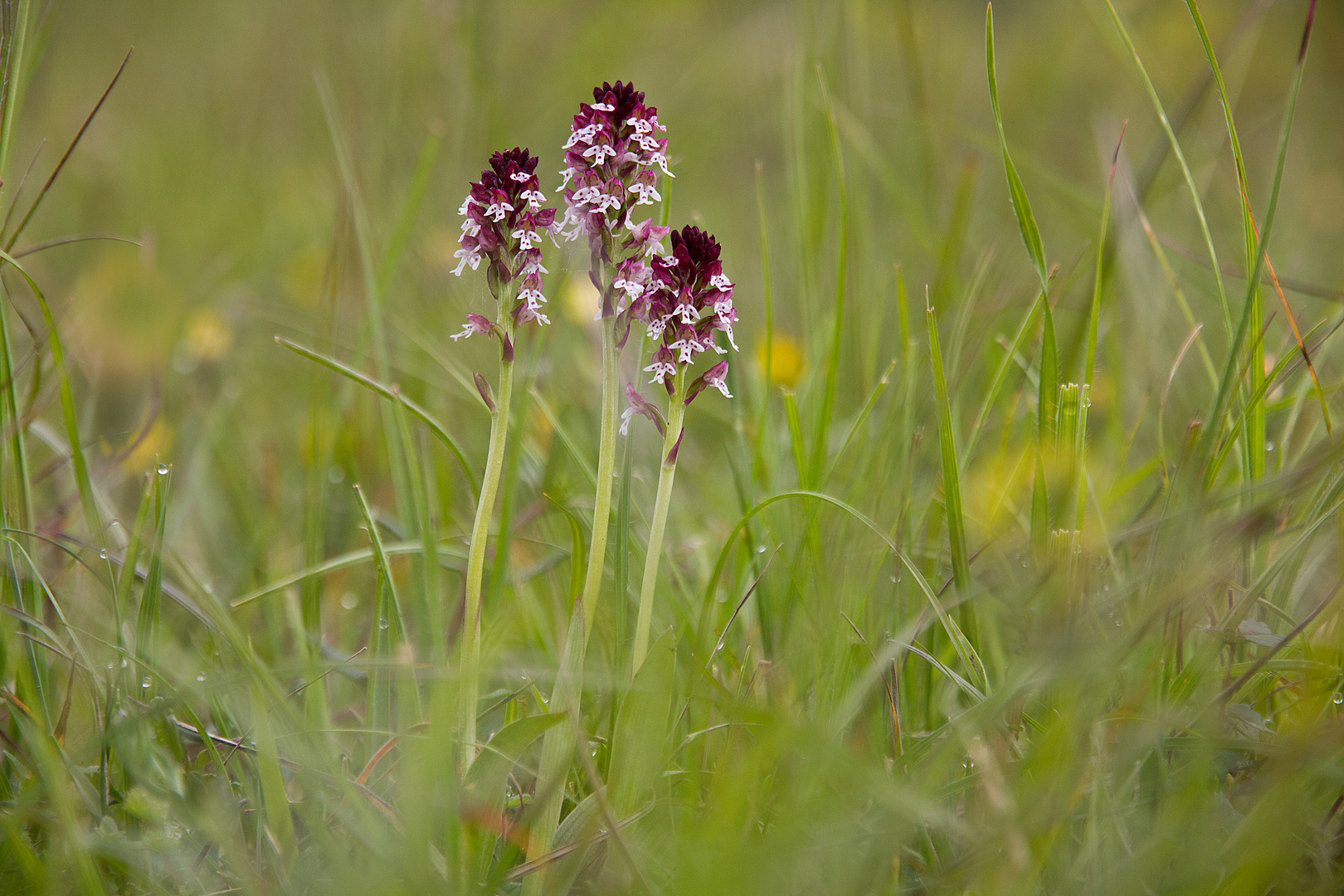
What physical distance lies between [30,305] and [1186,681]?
13.7 ft

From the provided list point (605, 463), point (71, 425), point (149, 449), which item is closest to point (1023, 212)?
point (605, 463)

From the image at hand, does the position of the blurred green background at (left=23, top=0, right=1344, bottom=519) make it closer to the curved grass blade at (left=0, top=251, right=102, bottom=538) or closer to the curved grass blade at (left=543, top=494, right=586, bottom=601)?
the curved grass blade at (left=543, top=494, right=586, bottom=601)

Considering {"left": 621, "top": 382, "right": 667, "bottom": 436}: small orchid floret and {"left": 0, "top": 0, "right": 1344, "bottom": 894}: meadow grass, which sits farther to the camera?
{"left": 621, "top": 382, "right": 667, "bottom": 436}: small orchid floret

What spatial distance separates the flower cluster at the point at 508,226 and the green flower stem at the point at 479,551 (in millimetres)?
40

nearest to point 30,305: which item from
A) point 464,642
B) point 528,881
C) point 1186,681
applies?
point 464,642

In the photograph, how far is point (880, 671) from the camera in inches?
46.5

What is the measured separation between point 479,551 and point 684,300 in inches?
18.5

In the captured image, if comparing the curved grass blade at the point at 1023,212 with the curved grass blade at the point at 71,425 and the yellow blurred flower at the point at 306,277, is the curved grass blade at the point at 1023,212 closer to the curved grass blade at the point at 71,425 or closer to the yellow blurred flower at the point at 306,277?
the curved grass blade at the point at 71,425

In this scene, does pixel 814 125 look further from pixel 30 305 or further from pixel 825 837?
pixel 30 305

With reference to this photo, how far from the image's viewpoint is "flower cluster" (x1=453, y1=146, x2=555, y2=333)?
1.18 metres

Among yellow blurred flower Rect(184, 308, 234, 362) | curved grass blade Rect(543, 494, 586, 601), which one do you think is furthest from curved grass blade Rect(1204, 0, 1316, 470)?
yellow blurred flower Rect(184, 308, 234, 362)

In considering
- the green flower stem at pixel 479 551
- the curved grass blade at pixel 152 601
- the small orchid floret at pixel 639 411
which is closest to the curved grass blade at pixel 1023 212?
the small orchid floret at pixel 639 411

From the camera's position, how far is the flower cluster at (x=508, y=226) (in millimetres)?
1183

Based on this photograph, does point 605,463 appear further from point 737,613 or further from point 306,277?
point 306,277
